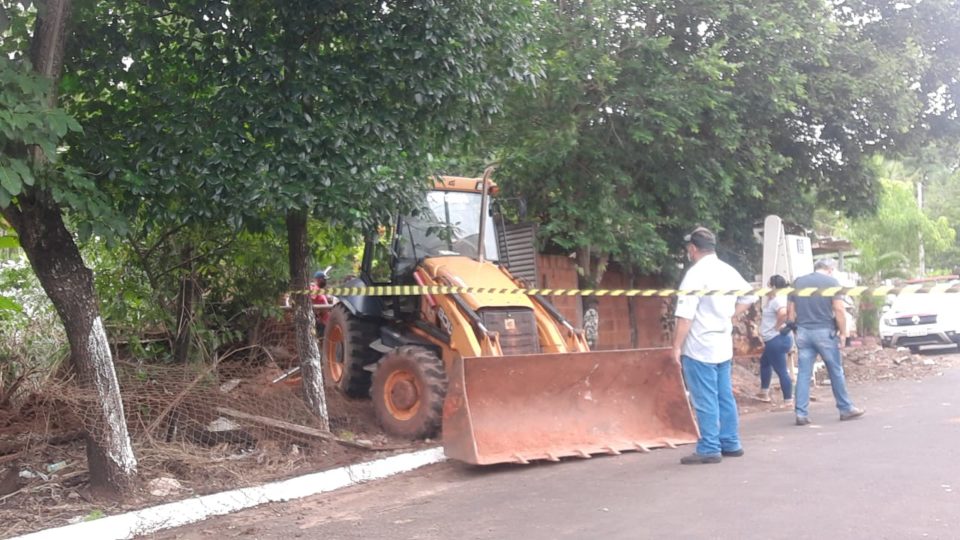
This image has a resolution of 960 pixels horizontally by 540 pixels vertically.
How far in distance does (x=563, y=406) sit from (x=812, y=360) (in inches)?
119

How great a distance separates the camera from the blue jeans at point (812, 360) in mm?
9367

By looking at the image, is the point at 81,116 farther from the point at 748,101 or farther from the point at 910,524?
the point at 748,101

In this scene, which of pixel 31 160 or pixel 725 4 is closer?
pixel 31 160

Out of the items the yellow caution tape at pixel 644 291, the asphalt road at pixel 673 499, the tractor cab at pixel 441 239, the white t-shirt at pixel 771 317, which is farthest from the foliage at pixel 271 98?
the white t-shirt at pixel 771 317

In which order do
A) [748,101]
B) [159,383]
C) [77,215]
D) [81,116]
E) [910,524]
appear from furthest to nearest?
1. [748,101]
2. [159,383]
3. [81,116]
4. [77,215]
5. [910,524]

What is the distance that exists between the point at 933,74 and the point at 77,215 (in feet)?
49.4

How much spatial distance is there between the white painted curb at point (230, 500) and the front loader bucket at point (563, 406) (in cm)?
66

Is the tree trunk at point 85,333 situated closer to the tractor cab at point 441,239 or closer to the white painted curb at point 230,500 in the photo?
the white painted curb at point 230,500

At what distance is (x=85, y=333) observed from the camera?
6.75 m

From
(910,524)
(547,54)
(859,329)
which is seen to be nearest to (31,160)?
(910,524)

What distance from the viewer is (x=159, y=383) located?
8.10m

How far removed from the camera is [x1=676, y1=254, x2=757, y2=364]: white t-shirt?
747 cm

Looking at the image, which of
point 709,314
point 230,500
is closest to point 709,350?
point 709,314

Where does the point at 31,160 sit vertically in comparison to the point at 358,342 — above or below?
above
